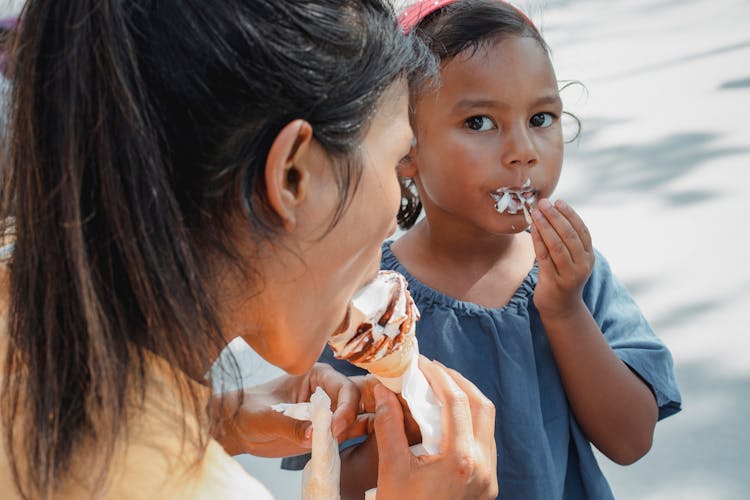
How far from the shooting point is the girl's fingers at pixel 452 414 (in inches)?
46.3

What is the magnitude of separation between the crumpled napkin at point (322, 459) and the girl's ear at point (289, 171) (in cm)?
39

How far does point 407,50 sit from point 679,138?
103 inches

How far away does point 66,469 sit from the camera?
0.82m

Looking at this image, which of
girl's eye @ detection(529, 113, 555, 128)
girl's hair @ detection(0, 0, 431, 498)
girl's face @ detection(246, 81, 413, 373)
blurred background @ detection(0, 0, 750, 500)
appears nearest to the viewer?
girl's hair @ detection(0, 0, 431, 498)

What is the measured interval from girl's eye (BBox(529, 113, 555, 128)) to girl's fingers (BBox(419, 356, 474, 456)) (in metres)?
0.41

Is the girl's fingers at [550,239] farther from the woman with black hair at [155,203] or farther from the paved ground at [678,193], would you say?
the paved ground at [678,193]

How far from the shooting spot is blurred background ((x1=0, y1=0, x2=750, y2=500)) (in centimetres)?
210

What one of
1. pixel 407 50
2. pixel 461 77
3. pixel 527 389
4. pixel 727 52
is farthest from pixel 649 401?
pixel 727 52

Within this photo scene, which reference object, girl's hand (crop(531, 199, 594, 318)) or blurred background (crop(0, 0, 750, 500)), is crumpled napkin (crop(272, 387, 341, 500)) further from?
girl's hand (crop(531, 199, 594, 318))

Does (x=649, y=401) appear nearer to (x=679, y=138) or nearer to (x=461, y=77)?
(x=461, y=77)

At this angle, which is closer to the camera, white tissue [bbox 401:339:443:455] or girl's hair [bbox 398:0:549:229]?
white tissue [bbox 401:339:443:455]

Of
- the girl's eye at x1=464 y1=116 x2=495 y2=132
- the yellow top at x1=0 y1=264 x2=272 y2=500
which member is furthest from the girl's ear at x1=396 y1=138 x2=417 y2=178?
the yellow top at x1=0 y1=264 x2=272 y2=500

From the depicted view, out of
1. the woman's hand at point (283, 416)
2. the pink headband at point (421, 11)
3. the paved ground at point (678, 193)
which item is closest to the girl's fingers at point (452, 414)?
the woman's hand at point (283, 416)

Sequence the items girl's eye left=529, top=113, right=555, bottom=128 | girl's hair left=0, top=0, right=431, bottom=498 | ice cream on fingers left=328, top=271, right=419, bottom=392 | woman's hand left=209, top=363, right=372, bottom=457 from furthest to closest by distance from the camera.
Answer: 1. girl's eye left=529, top=113, right=555, bottom=128
2. woman's hand left=209, top=363, right=372, bottom=457
3. ice cream on fingers left=328, top=271, right=419, bottom=392
4. girl's hair left=0, top=0, right=431, bottom=498
